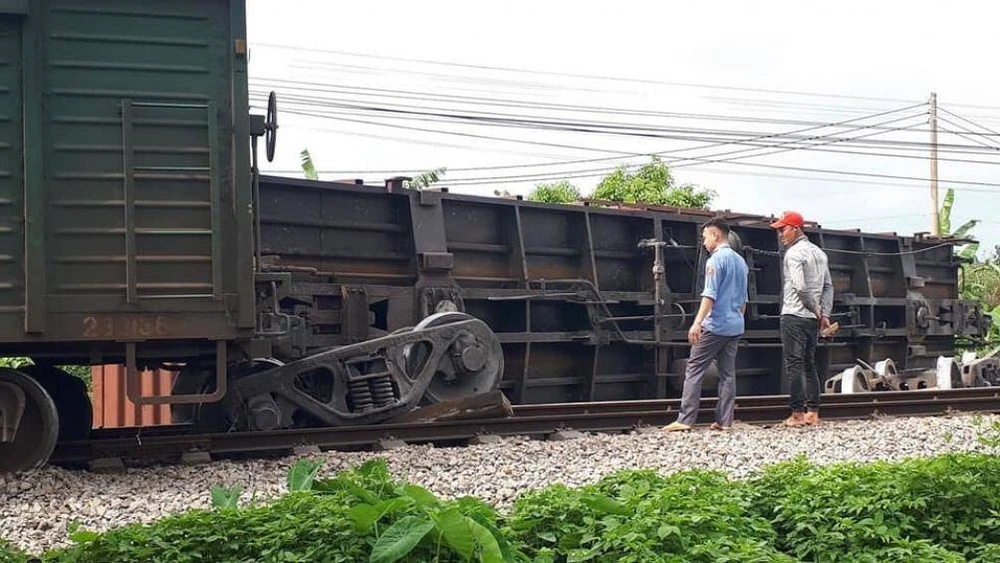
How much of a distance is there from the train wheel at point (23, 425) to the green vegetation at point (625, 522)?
7.41 feet

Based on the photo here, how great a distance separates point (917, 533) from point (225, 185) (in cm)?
455

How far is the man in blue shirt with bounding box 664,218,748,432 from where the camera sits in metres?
9.05

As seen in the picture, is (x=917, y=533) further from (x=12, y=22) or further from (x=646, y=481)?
(x=12, y=22)

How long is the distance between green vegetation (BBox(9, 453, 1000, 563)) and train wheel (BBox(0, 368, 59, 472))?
2258 millimetres

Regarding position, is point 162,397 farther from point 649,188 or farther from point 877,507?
point 649,188

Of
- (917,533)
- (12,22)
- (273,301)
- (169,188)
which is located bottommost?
(917,533)

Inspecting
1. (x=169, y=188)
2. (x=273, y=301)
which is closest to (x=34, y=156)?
(x=169, y=188)

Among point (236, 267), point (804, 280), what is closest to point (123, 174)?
point (236, 267)

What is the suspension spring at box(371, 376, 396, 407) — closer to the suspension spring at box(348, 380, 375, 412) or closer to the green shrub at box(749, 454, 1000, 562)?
the suspension spring at box(348, 380, 375, 412)

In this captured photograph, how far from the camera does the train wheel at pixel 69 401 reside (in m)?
7.93

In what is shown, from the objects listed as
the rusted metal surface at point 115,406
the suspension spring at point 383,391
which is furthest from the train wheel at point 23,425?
the rusted metal surface at point 115,406

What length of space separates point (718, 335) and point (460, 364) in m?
2.17

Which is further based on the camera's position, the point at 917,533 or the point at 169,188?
the point at 169,188

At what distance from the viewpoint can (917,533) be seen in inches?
181
